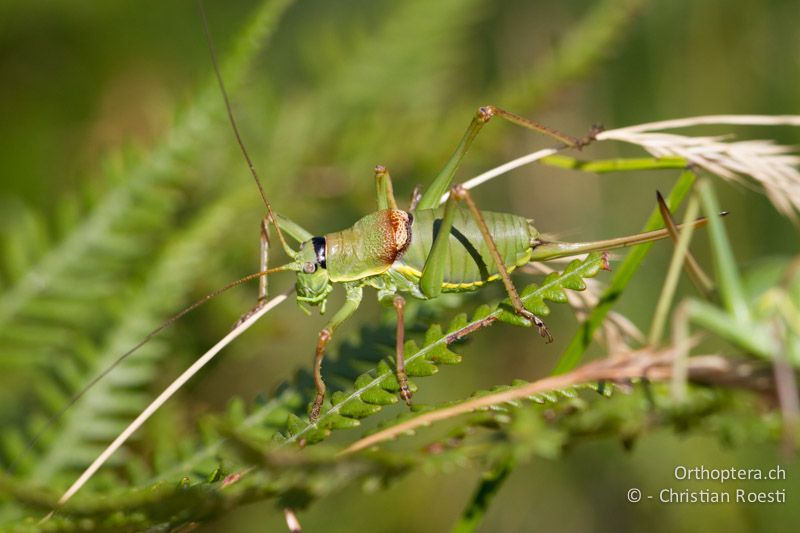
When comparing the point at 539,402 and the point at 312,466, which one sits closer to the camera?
the point at 312,466

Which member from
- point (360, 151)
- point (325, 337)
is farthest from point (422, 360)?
point (360, 151)

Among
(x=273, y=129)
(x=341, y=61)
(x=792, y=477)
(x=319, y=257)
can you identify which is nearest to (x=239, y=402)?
(x=319, y=257)

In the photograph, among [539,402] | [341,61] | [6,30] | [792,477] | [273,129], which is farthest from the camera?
[6,30]

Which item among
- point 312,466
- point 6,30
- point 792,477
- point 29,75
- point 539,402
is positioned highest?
point 6,30

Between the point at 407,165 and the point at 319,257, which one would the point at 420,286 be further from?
the point at 407,165

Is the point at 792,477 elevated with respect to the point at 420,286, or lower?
lower

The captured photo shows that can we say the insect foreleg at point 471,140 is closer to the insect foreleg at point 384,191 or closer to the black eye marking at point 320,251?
the insect foreleg at point 384,191

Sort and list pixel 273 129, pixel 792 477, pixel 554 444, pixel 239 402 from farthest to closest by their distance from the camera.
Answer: pixel 273 129 → pixel 792 477 → pixel 239 402 → pixel 554 444

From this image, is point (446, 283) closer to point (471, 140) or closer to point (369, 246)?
point (369, 246)
